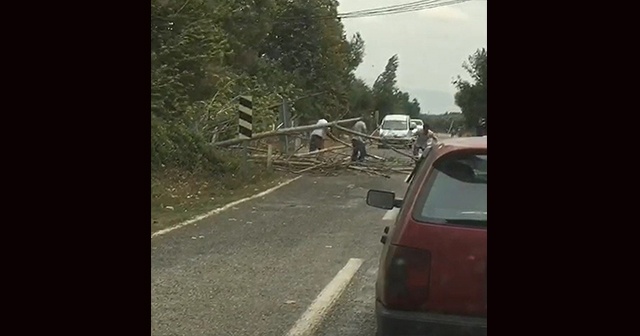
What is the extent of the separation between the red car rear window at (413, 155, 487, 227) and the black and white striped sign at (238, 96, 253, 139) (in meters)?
7.68

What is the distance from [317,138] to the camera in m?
10.5

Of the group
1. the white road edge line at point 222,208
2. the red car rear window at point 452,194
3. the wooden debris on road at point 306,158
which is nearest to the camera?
the red car rear window at point 452,194

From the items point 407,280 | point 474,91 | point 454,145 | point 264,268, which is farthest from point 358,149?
point 474,91

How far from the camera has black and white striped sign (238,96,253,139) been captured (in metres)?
10.4

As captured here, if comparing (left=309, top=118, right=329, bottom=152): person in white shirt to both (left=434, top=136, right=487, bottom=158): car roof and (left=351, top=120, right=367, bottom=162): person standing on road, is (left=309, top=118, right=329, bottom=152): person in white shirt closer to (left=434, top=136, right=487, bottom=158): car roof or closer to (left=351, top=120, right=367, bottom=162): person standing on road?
(left=351, top=120, right=367, bottom=162): person standing on road

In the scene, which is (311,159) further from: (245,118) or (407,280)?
(407,280)

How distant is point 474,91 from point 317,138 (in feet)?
27.5

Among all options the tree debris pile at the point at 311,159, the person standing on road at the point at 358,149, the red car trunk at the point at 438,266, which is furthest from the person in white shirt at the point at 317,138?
the red car trunk at the point at 438,266

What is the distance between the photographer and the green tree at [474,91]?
186 centimetres

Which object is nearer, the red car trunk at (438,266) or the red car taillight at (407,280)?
the red car trunk at (438,266)

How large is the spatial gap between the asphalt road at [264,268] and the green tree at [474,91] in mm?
912

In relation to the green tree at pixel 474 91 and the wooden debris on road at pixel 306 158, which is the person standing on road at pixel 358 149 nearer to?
the wooden debris on road at pixel 306 158

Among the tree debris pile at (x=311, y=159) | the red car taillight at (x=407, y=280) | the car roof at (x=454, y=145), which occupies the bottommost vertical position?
the red car taillight at (x=407, y=280)
